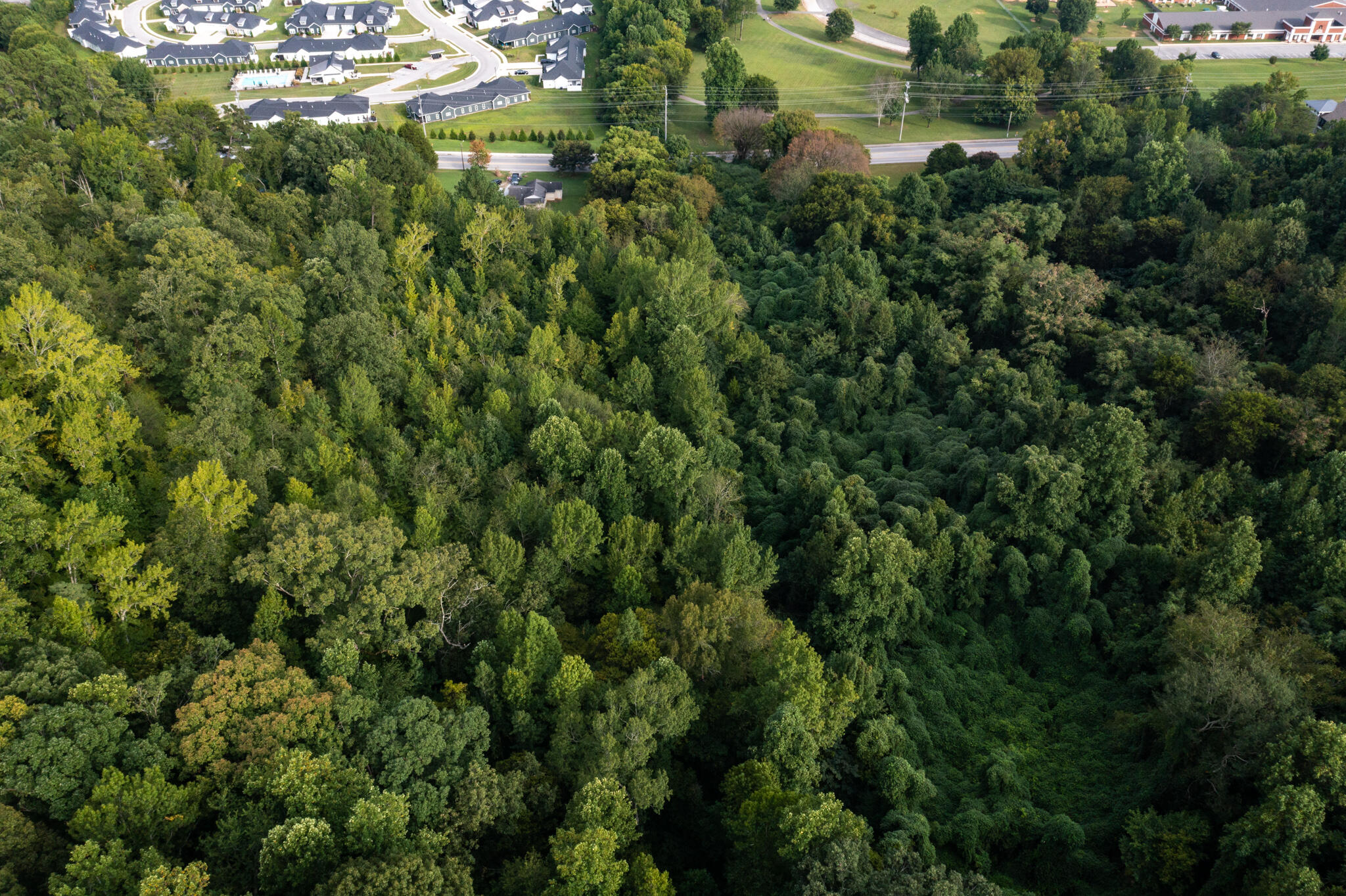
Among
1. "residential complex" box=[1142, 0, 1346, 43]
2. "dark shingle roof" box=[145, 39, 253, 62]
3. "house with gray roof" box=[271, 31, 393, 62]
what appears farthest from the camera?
"house with gray roof" box=[271, 31, 393, 62]

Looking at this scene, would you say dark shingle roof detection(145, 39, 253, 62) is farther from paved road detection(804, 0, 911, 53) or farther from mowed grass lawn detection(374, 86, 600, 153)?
paved road detection(804, 0, 911, 53)

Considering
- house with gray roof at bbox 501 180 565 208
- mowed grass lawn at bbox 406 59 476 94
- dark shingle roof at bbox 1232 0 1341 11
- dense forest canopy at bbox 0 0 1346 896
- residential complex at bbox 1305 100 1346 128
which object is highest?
dark shingle roof at bbox 1232 0 1341 11

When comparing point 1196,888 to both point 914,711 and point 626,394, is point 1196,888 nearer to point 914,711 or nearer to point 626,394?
point 914,711

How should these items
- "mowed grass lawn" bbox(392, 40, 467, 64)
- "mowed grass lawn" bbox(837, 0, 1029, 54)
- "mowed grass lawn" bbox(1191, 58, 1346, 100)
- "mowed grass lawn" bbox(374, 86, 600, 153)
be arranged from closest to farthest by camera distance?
1. "mowed grass lawn" bbox(374, 86, 600, 153)
2. "mowed grass lawn" bbox(1191, 58, 1346, 100)
3. "mowed grass lawn" bbox(837, 0, 1029, 54)
4. "mowed grass lawn" bbox(392, 40, 467, 64)

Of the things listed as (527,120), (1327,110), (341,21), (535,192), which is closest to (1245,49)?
(1327,110)

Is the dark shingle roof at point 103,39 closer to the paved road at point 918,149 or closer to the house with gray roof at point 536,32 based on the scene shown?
the house with gray roof at point 536,32

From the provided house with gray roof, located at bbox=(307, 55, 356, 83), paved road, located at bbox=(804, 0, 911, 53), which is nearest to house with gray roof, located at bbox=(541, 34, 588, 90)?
house with gray roof, located at bbox=(307, 55, 356, 83)

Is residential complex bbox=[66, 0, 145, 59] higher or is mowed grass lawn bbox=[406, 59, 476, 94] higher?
residential complex bbox=[66, 0, 145, 59]
